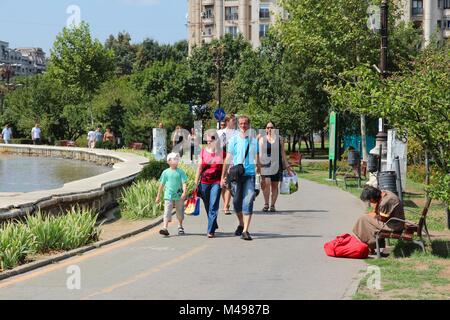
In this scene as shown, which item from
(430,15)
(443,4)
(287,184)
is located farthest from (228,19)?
(287,184)

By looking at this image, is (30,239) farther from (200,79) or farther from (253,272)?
(200,79)

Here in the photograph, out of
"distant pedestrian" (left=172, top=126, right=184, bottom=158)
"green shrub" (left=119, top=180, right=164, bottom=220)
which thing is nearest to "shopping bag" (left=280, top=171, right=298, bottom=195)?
"green shrub" (left=119, top=180, right=164, bottom=220)

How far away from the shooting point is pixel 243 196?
42.8ft

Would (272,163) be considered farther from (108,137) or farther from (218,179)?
(108,137)

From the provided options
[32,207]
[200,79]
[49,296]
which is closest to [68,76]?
Result: [200,79]

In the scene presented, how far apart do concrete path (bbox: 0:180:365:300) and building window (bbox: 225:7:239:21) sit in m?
83.6

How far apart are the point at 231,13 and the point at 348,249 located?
87.8 m

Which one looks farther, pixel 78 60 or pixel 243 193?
pixel 78 60

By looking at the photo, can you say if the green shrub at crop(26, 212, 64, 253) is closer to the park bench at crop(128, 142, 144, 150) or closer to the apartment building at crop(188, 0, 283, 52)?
the park bench at crop(128, 142, 144, 150)

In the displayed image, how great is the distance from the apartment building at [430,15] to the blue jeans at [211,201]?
75.2 metres

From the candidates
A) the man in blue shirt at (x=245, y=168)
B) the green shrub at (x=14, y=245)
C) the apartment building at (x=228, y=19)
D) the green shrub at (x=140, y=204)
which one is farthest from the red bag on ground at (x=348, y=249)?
the apartment building at (x=228, y=19)

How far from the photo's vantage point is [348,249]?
11.0 metres

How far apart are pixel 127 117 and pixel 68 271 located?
129 feet

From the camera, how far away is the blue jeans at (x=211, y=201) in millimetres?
12934
